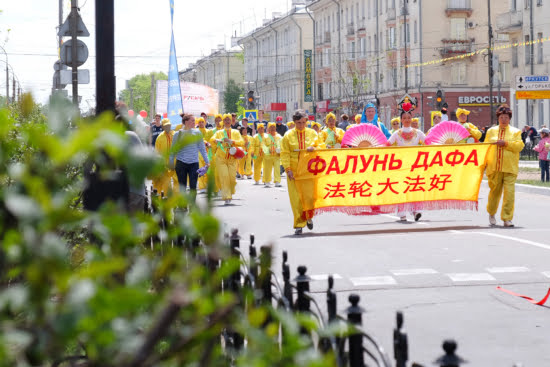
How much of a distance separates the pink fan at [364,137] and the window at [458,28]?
58.4m

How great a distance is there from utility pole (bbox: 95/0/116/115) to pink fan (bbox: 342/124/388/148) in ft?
27.8

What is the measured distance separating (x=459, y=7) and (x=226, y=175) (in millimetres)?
52947

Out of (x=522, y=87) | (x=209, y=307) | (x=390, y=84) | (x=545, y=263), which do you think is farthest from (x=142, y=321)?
(x=390, y=84)

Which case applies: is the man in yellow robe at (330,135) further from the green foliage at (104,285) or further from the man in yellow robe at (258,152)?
the green foliage at (104,285)

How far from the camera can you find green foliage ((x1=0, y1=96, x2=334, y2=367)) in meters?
1.24

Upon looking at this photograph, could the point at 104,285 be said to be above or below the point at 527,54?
below

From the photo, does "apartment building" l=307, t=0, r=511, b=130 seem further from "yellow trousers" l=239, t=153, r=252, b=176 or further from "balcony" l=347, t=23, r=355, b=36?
"yellow trousers" l=239, t=153, r=252, b=176

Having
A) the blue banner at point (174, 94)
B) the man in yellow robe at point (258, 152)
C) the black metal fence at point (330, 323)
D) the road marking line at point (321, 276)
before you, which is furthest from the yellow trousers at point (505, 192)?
the man in yellow robe at point (258, 152)

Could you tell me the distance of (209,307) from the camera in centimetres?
139

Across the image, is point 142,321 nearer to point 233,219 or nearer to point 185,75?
point 233,219

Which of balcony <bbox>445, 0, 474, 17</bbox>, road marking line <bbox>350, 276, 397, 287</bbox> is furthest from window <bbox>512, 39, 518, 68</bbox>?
road marking line <bbox>350, 276, 397, 287</bbox>

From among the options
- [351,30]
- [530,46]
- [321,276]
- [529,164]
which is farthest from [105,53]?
[351,30]

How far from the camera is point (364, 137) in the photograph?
1596cm

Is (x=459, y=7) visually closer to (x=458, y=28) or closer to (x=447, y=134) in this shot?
(x=458, y=28)
